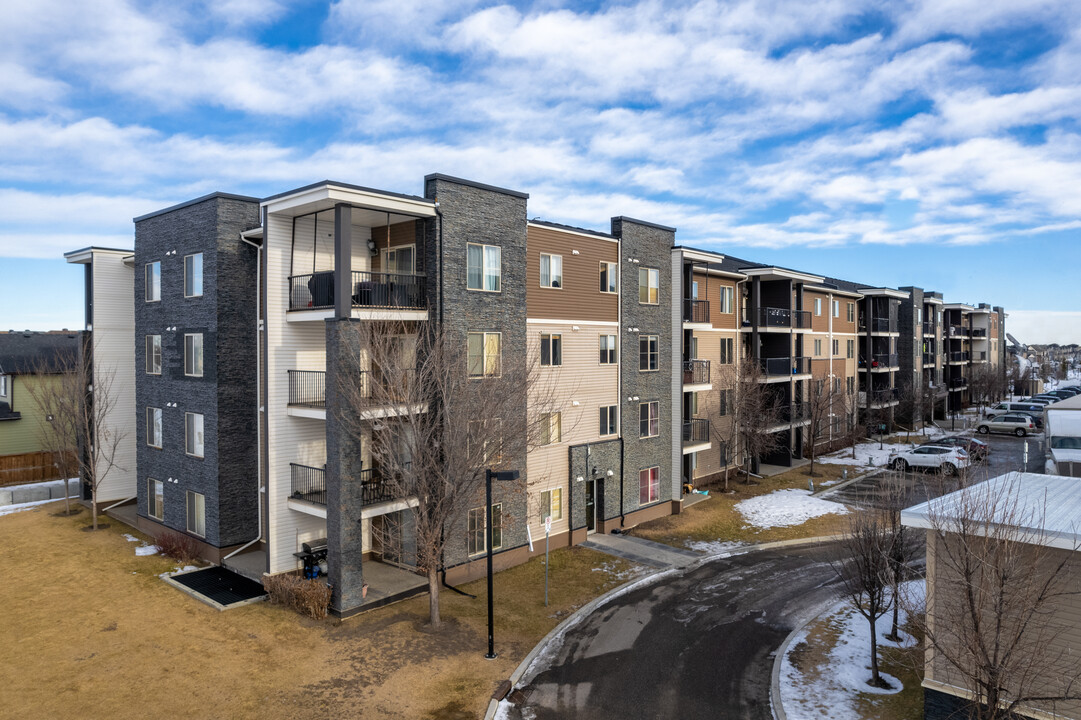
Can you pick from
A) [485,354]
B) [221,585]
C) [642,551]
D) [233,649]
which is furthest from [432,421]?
[642,551]

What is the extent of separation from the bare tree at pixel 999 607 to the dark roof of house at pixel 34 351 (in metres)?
40.7

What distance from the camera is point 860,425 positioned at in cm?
4656

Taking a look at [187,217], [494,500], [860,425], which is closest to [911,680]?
[494,500]

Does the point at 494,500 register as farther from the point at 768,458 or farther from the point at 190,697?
the point at 768,458

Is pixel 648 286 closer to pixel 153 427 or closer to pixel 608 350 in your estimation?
pixel 608 350

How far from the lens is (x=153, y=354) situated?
25469 millimetres

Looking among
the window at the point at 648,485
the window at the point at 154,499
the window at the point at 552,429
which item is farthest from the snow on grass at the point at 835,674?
the window at the point at 154,499

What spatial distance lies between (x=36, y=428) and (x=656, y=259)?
1416 inches

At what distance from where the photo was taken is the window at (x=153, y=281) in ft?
81.6

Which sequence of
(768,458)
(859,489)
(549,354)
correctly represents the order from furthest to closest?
(768,458), (859,489), (549,354)

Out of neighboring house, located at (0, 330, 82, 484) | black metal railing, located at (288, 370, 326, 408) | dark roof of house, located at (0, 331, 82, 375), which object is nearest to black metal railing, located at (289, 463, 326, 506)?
black metal railing, located at (288, 370, 326, 408)

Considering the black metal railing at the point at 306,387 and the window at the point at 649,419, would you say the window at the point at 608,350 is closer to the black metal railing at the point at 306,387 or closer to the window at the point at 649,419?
the window at the point at 649,419

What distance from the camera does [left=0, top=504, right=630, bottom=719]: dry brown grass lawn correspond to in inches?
527

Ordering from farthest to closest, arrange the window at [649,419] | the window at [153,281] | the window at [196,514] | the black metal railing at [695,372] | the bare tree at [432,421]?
the black metal railing at [695,372]
the window at [649,419]
the window at [153,281]
the window at [196,514]
the bare tree at [432,421]
